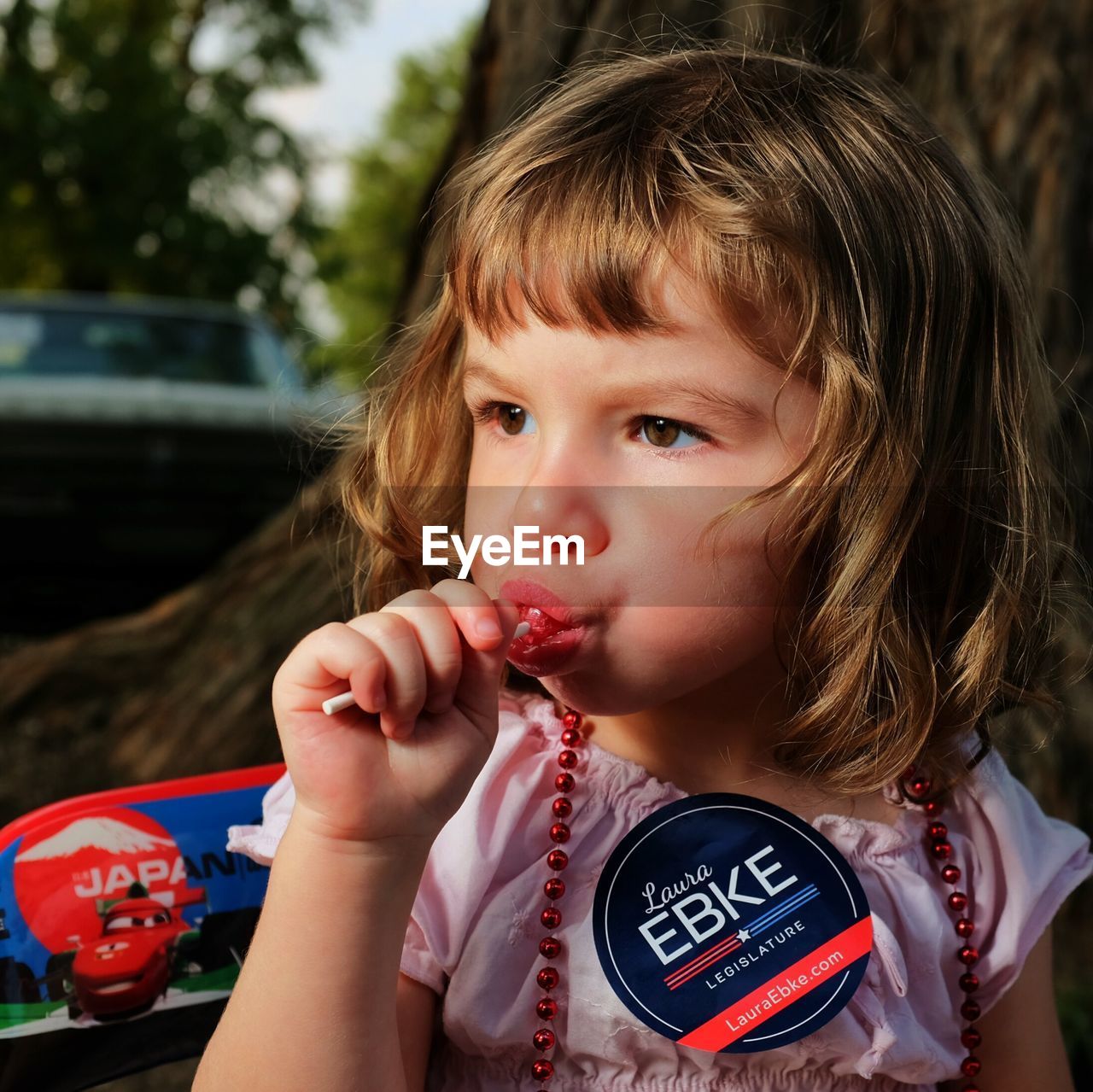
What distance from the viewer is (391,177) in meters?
32.2

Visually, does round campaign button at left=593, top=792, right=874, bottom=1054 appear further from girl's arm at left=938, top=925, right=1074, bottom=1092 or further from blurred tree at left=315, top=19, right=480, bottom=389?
blurred tree at left=315, top=19, right=480, bottom=389

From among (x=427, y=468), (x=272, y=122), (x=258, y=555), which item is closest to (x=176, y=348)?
(x=258, y=555)

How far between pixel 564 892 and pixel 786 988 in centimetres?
26

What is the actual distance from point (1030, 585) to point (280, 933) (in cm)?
98

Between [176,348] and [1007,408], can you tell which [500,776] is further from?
[176,348]

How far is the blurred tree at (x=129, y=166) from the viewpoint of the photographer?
587 inches

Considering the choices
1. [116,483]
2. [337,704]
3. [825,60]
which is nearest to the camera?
[337,704]

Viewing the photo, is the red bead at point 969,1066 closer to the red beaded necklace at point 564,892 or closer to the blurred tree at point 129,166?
the red beaded necklace at point 564,892

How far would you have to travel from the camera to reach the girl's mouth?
4.30 ft

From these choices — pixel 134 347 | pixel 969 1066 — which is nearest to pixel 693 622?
pixel 969 1066

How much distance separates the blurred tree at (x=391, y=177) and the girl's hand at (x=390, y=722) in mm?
A: 29831

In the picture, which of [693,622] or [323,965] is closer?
[323,965]

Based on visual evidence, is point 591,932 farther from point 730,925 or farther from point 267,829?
point 267,829

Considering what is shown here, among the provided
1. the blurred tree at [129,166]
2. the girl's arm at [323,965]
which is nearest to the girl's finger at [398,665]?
the girl's arm at [323,965]
